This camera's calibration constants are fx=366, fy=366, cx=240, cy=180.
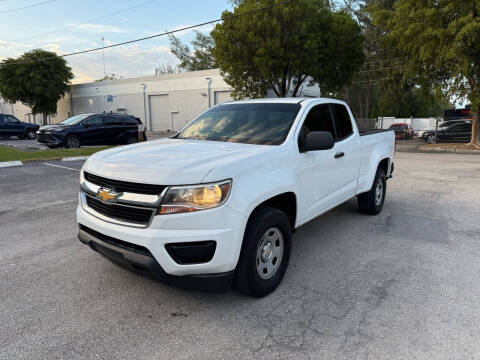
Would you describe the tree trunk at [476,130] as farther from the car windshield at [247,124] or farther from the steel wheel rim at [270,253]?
the steel wheel rim at [270,253]

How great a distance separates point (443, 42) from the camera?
17.0 m

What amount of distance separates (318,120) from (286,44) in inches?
656

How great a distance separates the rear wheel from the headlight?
46.0 feet

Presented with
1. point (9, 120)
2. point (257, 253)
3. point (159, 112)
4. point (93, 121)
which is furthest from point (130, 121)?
point (159, 112)

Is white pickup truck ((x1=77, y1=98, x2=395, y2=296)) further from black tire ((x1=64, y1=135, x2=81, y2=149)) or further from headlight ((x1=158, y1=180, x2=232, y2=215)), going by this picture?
black tire ((x1=64, y1=135, x2=81, y2=149))

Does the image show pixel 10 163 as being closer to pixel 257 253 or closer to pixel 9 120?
pixel 257 253

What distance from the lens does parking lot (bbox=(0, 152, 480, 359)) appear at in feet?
8.51

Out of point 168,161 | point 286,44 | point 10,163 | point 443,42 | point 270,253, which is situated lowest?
point 270,253

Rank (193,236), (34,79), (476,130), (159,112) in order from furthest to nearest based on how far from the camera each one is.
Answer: (34,79) < (159,112) < (476,130) < (193,236)

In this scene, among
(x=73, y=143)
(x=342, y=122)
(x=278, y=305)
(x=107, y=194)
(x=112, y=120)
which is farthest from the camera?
(x=112, y=120)

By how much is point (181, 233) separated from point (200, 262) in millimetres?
269

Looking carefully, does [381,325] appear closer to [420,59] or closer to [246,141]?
[246,141]

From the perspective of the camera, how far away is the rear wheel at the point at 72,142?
1503cm

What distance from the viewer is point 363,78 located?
139 feet
